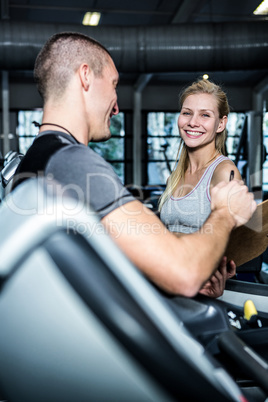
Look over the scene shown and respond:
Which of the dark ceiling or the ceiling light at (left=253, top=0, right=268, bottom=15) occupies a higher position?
the dark ceiling

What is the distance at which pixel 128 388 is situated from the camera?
1.57ft

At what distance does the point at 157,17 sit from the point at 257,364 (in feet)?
25.3

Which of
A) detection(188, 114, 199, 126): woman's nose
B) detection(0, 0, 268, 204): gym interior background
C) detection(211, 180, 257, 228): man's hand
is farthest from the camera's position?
detection(0, 0, 268, 204): gym interior background

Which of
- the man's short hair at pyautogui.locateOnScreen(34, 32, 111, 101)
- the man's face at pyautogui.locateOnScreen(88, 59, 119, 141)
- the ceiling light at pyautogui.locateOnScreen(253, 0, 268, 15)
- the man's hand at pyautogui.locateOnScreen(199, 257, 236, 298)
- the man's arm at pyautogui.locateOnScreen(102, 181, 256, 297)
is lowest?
the man's hand at pyautogui.locateOnScreen(199, 257, 236, 298)

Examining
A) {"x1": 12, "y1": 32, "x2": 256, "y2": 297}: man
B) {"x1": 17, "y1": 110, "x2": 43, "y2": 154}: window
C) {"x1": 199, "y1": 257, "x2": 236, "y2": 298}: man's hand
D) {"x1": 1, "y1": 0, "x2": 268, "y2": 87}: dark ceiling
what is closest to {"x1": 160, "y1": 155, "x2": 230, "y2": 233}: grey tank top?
{"x1": 199, "y1": 257, "x2": 236, "y2": 298}: man's hand

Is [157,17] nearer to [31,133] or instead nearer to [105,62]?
[31,133]

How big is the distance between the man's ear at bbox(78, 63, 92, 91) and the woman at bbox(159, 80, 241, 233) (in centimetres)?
65

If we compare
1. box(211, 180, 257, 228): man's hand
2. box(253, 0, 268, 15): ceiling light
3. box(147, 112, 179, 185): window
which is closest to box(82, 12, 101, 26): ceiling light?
box(253, 0, 268, 15): ceiling light

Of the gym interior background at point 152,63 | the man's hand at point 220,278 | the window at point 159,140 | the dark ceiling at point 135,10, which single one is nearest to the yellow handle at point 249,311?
the man's hand at point 220,278

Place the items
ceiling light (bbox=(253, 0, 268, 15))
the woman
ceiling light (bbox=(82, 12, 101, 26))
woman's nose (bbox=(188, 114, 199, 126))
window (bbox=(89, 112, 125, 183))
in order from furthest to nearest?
window (bbox=(89, 112, 125, 183)) → ceiling light (bbox=(82, 12, 101, 26)) → ceiling light (bbox=(253, 0, 268, 15)) → woman's nose (bbox=(188, 114, 199, 126)) → the woman

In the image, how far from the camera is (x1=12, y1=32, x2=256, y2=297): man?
0.64 m

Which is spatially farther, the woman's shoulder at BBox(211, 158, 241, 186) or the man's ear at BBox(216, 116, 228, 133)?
the man's ear at BBox(216, 116, 228, 133)

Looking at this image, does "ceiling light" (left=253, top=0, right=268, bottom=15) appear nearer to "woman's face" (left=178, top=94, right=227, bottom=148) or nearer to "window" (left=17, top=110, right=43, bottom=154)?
"window" (left=17, top=110, right=43, bottom=154)

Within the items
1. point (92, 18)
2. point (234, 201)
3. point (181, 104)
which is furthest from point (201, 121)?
point (92, 18)
